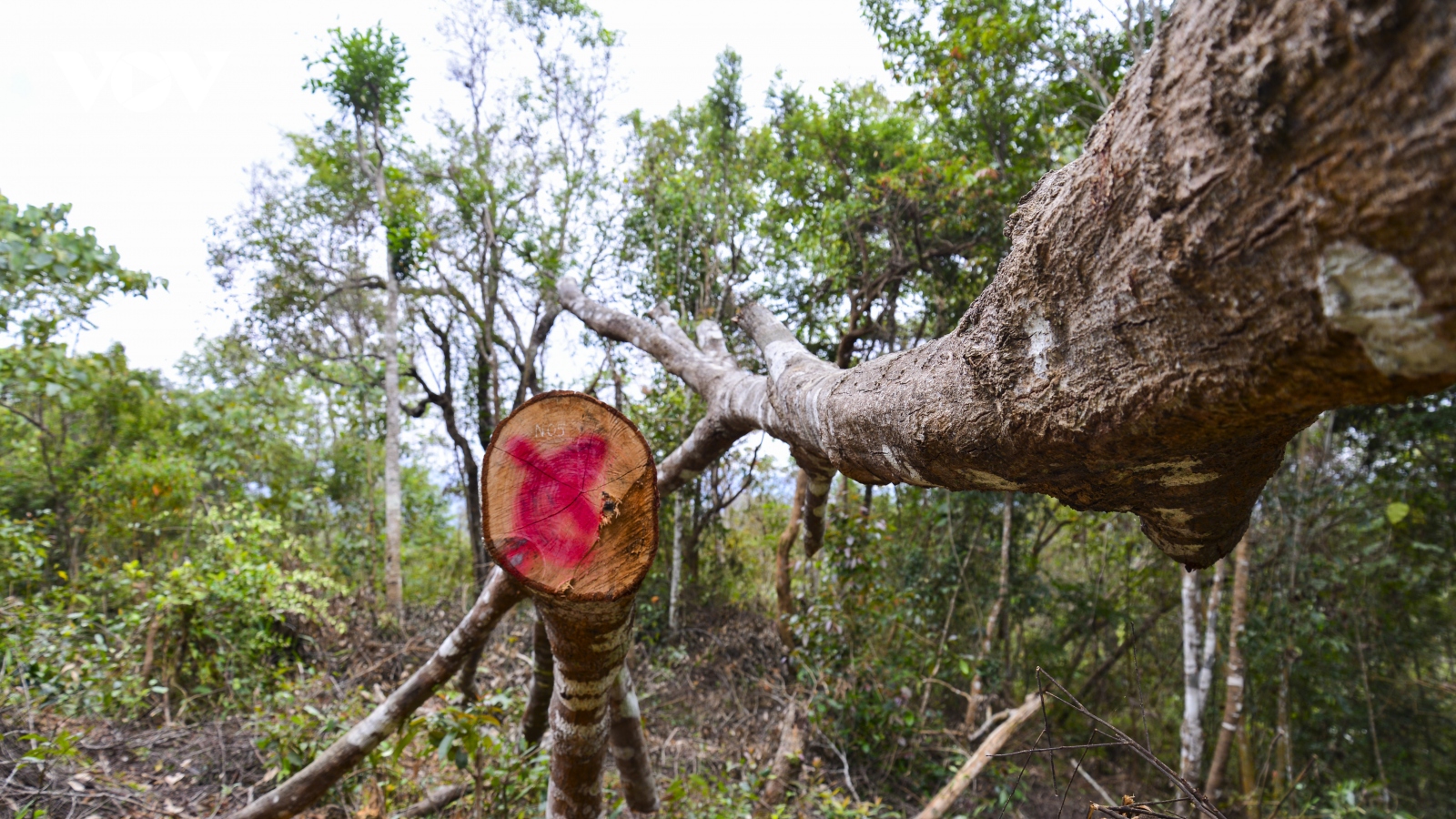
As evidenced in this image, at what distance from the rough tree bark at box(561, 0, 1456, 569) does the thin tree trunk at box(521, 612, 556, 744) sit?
2.14m

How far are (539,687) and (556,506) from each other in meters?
1.78

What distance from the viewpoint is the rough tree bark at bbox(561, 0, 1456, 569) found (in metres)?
0.40

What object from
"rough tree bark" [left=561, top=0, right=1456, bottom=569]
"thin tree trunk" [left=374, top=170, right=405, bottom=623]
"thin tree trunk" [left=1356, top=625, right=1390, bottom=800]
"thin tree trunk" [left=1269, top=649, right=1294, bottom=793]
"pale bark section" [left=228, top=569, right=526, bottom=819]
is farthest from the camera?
"thin tree trunk" [left=374, top=170, right=405, bottom=623]

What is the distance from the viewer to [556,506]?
128cm

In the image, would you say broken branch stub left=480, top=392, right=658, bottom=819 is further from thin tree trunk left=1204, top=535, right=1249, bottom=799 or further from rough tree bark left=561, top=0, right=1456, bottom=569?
thin tree trunk left=1204, top=535, right=1249, bottom=799

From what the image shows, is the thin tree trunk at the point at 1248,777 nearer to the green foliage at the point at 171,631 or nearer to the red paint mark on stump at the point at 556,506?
the red paint mark on stump at the point at 556,506

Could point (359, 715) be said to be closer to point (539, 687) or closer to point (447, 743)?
point (539, 687)

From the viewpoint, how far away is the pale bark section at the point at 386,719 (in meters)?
2.05

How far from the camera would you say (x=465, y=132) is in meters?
7.94

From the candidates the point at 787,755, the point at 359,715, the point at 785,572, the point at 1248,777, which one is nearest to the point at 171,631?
the point at 359,715

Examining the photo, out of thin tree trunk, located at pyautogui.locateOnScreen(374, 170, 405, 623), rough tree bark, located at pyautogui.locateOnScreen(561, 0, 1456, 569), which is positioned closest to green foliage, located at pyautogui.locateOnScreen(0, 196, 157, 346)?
thin tree trunk, located at pyautogui.locateOnScreen(374, 170, 405, 623)

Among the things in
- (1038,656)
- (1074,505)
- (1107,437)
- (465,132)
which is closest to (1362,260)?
(1107,437)

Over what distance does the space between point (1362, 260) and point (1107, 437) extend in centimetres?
29

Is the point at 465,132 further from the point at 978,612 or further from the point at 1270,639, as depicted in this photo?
the point at 1270,639
